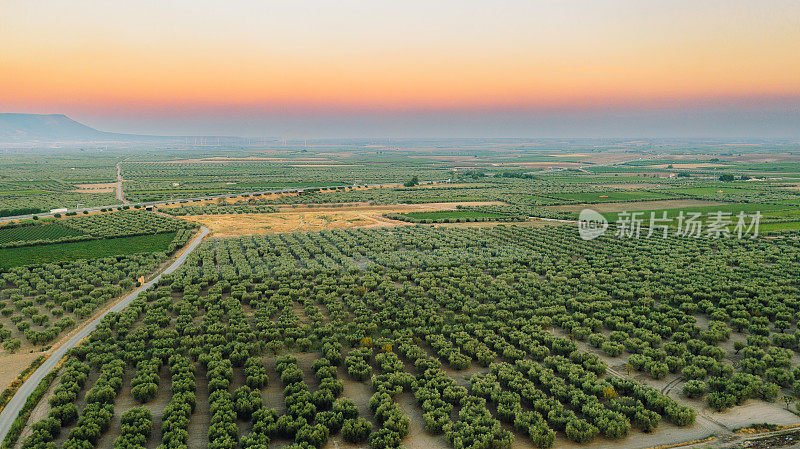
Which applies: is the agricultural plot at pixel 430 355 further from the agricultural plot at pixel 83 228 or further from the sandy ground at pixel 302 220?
the agricultural plot at pixel 83 228

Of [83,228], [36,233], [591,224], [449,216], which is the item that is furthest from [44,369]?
[591,224]

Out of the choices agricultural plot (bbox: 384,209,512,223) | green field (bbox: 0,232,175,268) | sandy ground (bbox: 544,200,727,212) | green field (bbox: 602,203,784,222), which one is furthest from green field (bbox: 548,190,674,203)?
green field (bbox: 0,232,175,268)

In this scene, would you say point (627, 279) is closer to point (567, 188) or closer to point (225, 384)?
point (225, 384)

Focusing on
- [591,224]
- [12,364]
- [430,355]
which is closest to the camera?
[12,364]

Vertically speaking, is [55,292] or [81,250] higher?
[81,250]

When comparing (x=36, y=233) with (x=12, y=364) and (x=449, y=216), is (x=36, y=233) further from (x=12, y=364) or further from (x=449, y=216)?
(x=449, y=216)

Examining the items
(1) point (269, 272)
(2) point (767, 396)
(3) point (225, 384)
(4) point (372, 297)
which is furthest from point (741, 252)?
(3) point (225, 384)

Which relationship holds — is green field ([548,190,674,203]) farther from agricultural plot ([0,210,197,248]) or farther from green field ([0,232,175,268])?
green field ([0,232,175,268])
